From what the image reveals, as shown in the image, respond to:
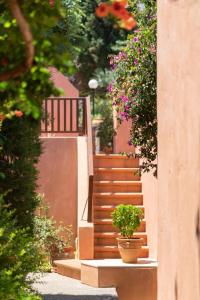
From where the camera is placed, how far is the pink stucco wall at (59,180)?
18203 mm

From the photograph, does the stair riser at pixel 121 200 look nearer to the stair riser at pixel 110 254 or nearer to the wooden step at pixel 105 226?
the wooden step at pixel 105 226

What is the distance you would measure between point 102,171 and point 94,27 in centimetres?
1391

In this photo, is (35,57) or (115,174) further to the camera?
(115,174)

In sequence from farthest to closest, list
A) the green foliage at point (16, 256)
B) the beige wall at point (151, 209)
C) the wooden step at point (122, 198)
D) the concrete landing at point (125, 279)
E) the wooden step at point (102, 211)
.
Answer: the wooden step at point (122, 198), the wooden step at point (102, 211), the beige wall at point (151, 209), the concrete landing at point (125, 279), the green foliage at point (16, 256)

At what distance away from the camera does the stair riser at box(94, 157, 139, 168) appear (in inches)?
698

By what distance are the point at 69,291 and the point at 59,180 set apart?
207 inches

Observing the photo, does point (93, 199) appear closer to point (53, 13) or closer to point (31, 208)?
point (31, 208)

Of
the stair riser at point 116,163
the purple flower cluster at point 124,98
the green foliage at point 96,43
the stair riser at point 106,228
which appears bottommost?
the stair riser at point 106,228

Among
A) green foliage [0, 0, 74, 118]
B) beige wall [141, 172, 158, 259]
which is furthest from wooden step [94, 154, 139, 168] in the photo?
green foliage [0, 0, 74, 118]

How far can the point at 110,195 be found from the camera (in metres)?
16.7

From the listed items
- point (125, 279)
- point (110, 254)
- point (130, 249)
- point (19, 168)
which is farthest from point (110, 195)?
point (125, 279)

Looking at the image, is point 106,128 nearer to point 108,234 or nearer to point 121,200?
point 121,200

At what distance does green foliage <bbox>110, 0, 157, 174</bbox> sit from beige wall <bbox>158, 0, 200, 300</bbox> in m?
3.62

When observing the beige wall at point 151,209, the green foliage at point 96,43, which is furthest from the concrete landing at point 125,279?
the green foliage at point 96,43
